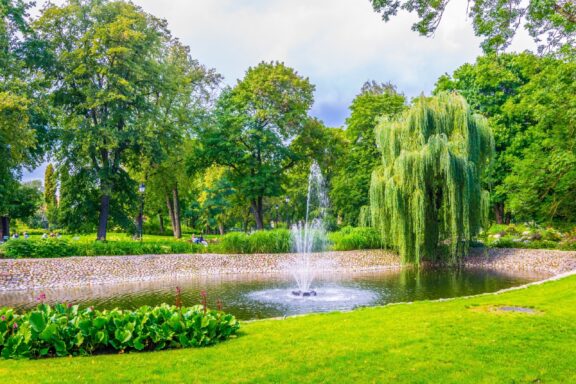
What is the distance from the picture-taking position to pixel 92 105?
791 inches

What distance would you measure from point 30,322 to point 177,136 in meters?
19.0

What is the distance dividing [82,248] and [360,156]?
1821cm

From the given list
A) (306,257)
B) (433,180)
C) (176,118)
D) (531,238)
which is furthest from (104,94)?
(531,238)

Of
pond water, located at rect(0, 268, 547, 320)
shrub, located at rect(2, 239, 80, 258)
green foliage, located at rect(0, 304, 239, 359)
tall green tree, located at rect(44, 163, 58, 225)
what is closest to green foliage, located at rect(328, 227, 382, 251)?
pond water, located at rect(0, 268, 547, 320)

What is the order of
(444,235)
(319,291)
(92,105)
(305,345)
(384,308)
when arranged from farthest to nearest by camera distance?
(92,105)
(444,235)
(319,291)
(384,308)
(305,345)

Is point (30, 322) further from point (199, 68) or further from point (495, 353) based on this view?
point (199, 68)

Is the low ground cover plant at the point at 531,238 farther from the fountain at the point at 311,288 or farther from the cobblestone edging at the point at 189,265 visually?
the fountain at the point at 311,288

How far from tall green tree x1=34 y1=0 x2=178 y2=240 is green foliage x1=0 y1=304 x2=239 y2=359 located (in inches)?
606

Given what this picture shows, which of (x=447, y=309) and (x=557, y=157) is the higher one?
(x=557, y=157)

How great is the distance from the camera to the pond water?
35.7 ft

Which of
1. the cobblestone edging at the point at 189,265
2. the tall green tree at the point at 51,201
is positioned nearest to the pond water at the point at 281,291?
the cobblestone edging at the point at 189,265

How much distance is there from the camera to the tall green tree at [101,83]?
20.4 m

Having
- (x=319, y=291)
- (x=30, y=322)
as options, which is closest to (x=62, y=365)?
(x=30, y=322)

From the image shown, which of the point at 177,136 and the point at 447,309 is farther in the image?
the point at 177,136
